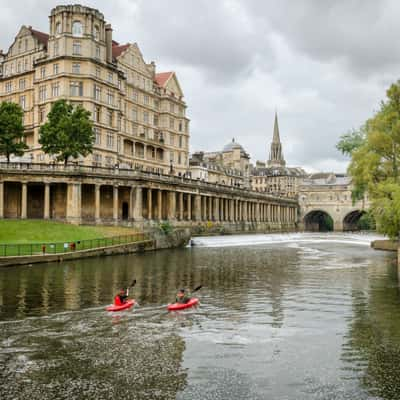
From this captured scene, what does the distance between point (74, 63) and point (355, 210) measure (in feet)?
338

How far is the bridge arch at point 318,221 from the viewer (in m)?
161

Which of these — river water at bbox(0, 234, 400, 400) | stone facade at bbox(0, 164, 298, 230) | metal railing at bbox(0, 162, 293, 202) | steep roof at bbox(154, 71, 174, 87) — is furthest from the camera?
steep roof at bbox(154, 71, 174, 87)

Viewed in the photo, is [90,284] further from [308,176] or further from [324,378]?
[308,176]

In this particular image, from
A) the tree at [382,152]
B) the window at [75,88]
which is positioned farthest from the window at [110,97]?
the tree at [382,152]

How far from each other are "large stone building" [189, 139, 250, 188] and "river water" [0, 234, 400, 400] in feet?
299

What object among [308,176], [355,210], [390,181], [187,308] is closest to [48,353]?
[187,308]

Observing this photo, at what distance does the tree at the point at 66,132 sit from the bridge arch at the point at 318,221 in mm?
108235

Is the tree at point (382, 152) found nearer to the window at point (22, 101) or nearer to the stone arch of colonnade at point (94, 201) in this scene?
the stone arch of colonnade at point (94, 201)

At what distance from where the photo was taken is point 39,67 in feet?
260

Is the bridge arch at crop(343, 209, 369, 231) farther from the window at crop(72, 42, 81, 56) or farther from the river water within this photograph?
the river water

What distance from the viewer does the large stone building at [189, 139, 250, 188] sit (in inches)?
4874

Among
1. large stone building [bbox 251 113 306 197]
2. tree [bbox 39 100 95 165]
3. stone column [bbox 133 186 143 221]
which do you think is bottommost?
stone column [bbox 133 186 143 221]

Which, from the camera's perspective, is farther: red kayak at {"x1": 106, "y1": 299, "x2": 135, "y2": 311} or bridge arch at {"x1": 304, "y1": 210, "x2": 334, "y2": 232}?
bridge arch at {"x1": 304, "y1": 210, "x2": 334, "y2": 232}

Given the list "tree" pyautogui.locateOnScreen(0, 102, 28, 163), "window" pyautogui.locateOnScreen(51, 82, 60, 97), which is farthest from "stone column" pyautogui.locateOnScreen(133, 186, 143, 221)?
"window" pyautogui.locateOnScreen(51, 82, 60, 97)
